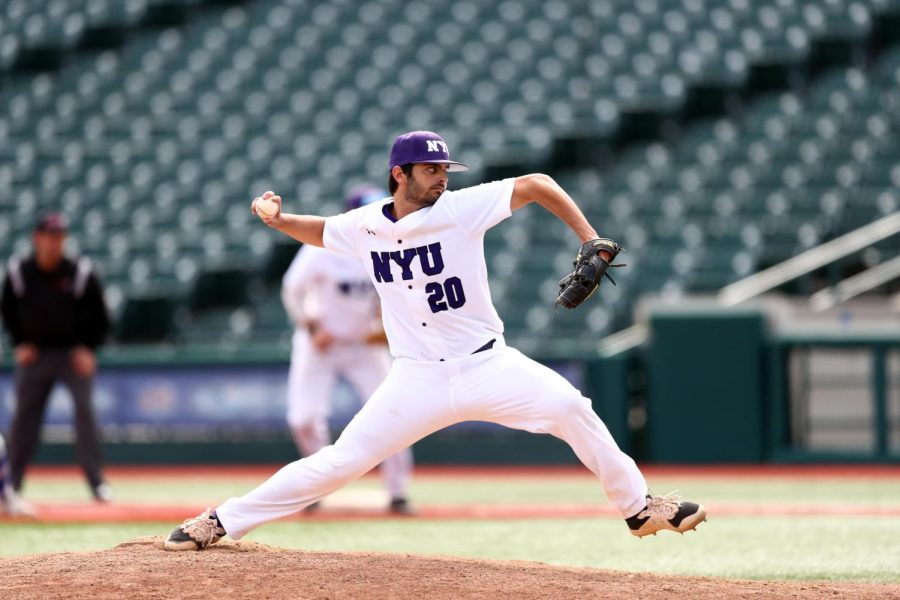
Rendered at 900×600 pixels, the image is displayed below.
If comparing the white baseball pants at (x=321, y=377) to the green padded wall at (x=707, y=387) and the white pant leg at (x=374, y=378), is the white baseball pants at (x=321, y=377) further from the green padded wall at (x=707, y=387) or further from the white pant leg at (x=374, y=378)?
the green padded wall at (x=707, y=387)

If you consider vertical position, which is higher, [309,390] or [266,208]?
[266,208]

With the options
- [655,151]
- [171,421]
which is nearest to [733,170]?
[655,151]

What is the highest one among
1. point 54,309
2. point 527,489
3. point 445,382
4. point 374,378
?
point 54,309

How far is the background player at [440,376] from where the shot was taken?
4973mm

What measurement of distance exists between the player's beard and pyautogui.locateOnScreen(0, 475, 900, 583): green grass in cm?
182

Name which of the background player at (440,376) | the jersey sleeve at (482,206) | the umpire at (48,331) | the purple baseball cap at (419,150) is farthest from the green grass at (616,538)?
the purple baseball cap at (419,150)

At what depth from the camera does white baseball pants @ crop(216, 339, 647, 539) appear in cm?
496

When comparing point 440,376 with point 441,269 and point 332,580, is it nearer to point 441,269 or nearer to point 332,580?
point 441,269

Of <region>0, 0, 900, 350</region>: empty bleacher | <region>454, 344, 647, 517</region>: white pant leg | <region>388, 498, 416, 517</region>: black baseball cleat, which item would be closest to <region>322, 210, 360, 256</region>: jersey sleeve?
<region>454, 344, 647, 517</region>: white pant leg

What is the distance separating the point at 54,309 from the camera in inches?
361

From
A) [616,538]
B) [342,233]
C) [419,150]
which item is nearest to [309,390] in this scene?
[616,538]

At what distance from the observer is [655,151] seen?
57.7 feet

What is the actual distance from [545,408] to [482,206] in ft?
2.55

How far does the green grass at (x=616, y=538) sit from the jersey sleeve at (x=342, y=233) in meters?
1.76
